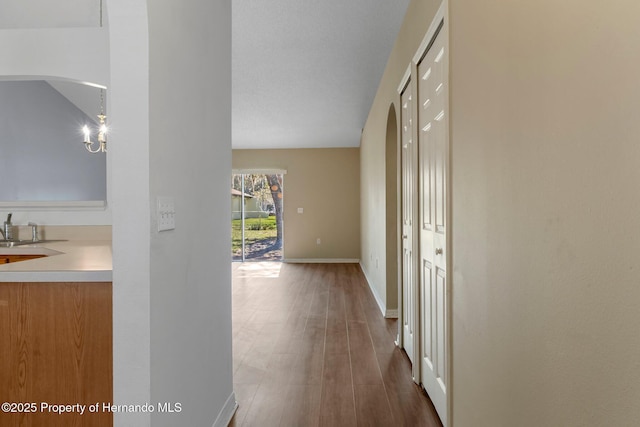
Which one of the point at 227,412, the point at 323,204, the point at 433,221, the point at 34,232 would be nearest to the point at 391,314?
the point at 433,221

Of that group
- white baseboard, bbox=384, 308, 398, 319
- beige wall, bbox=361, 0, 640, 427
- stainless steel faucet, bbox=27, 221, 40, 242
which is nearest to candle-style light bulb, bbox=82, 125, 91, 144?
stainless steel faucet, bbox=27, 221, 40, 242

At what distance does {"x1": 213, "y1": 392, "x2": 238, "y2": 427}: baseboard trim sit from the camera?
2.01 m

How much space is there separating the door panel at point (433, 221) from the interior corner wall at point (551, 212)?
46cm

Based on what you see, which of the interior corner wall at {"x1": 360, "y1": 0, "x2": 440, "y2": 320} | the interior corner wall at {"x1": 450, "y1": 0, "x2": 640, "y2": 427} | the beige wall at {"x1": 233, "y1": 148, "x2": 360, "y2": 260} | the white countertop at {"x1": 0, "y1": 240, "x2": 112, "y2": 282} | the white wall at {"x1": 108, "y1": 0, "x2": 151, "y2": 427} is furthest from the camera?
the beige wall at {"x1": 233, "y1": 148, "x2": 360, "y2": 260}

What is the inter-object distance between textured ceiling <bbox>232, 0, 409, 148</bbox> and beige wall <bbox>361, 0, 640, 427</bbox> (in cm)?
162

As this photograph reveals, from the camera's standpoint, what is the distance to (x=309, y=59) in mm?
3980

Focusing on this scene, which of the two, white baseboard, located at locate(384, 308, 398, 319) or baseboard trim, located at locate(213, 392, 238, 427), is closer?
baseboard trim, located at locate(213, 392, 238, 427)

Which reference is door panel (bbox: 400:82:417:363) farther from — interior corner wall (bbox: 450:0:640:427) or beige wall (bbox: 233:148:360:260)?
beige wall (bbox: 233:148:360:260)

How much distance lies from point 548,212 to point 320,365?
2.27 metres

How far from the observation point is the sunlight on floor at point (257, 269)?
6.99m

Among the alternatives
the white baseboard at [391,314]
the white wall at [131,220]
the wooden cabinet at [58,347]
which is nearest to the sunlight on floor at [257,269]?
the white baseboard at [391,314]

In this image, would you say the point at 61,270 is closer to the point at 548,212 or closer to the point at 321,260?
the point at 548,212

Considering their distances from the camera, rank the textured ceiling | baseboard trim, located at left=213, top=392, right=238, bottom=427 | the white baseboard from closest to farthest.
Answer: baseboard trim, located at left=213, top=392, right=238, bottom=427 < the textured ceiling < the white baseboard

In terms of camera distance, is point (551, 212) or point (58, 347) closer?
point (551, 212)
